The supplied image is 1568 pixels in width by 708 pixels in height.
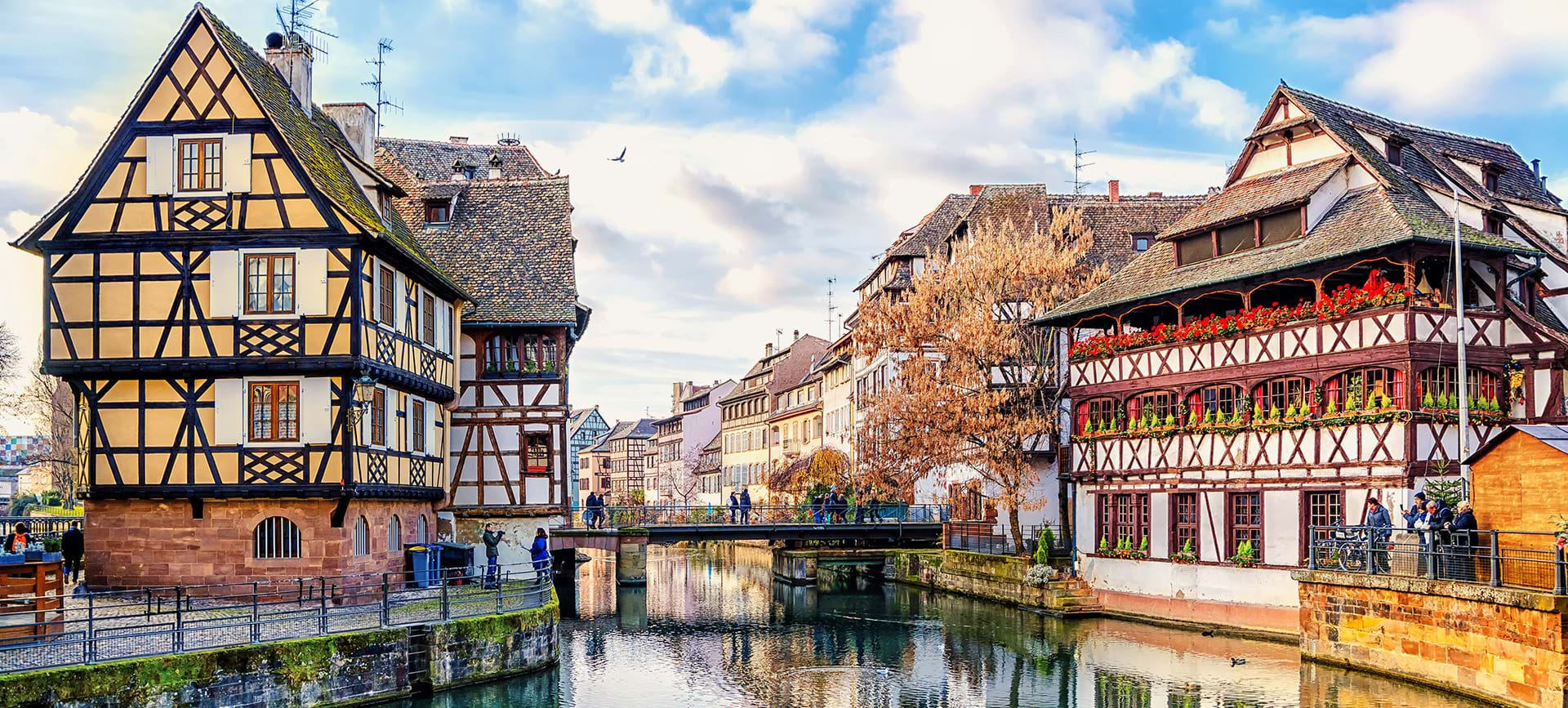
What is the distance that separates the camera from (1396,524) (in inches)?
1160

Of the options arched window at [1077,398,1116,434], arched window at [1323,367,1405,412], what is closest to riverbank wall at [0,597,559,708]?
arched window at [1323,367,1405,412]

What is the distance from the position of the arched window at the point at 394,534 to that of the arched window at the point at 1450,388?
21586 mm

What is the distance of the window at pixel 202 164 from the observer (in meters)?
28.2

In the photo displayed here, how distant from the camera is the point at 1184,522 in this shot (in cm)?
3572

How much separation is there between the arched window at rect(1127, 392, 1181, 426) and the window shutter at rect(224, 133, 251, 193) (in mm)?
21977

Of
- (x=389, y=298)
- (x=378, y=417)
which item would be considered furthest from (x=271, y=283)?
(x=378, y=417)

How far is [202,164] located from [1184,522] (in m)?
23.7

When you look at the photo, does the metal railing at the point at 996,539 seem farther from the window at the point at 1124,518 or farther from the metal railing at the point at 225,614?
the metal railing at the point at 225,614

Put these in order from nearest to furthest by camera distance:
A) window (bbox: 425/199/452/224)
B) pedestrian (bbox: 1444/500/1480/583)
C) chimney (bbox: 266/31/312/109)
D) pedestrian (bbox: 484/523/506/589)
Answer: pedestrian (bbox: 1444/500/1480/583) → pedestrian (bbox: 484/523/506/589) → chimney (bbox: 266/31/312/109) → window (bbox: 425/199/452/224)

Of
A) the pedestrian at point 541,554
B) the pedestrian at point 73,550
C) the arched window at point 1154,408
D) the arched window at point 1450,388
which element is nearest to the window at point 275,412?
the pedestrian at point 73,550

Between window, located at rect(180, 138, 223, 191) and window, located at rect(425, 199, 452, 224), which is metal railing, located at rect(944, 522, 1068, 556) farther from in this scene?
window, located at rect(180, 138, 223, 191)

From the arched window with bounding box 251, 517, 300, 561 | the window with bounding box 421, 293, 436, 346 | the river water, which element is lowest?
the river water

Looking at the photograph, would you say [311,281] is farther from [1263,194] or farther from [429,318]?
[1263,194]

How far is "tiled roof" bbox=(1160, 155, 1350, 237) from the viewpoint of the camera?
3347 centimetres
